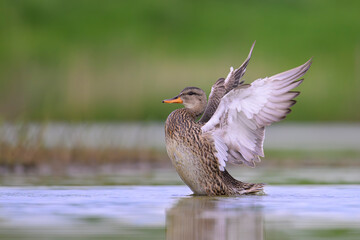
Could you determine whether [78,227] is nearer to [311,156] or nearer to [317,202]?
[317,202]

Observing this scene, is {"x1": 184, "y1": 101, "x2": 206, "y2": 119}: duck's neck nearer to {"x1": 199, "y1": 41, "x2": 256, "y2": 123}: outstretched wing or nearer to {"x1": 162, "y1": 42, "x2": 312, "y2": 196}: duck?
{"x1": 199, "y1": 41, "x2": 256, "y2": 123}: outstretched wing

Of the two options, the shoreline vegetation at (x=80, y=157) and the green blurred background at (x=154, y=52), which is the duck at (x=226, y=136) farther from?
the green blurred background at (x=154, y=52)

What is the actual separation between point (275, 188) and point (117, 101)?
2424cm

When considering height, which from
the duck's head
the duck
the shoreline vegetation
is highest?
the duck's head

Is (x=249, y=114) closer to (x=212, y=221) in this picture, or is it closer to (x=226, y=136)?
(x=226, y=136)

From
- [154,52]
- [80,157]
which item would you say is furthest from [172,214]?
[154,52]

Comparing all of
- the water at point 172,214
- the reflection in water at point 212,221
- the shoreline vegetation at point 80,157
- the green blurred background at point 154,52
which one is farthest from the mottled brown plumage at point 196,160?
the green blurred background at point 154,52

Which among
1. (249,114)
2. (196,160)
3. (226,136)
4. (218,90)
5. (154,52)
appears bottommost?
(196,160)

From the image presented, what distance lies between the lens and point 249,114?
10.1 m

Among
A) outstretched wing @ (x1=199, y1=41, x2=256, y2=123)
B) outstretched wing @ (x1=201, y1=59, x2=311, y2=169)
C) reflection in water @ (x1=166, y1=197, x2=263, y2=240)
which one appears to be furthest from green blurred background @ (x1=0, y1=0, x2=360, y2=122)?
reflection in water @ (x1=166, y1=197, x2=263, y2=240)

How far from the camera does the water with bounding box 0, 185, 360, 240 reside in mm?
7387

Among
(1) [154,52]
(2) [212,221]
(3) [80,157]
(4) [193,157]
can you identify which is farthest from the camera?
(1) [154,52]

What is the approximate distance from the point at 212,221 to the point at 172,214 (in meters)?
0.65

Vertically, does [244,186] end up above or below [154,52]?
below
